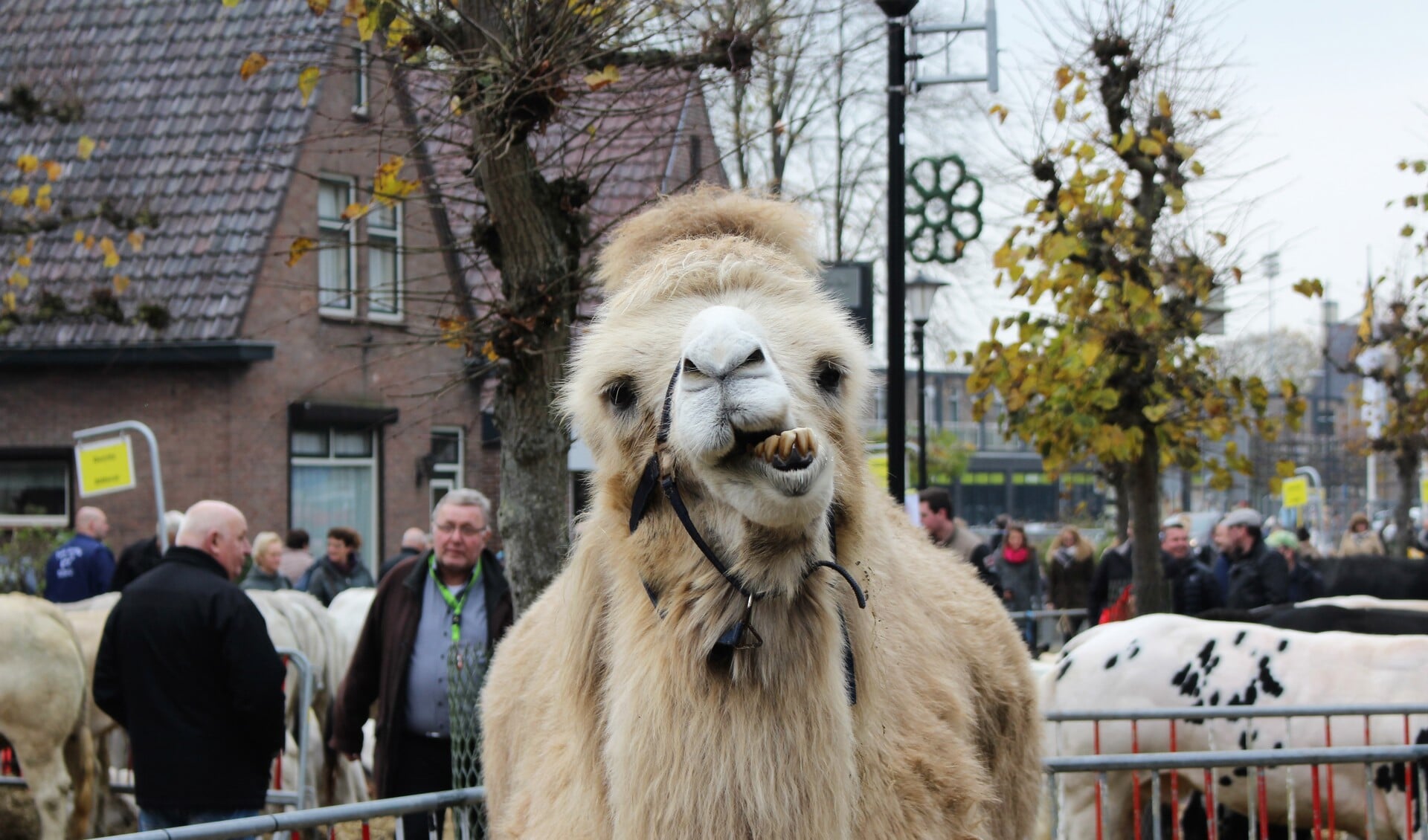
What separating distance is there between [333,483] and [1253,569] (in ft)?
39.4

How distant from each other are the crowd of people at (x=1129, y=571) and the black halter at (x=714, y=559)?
260 inches

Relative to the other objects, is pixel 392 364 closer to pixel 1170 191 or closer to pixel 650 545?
pixel 1170 191

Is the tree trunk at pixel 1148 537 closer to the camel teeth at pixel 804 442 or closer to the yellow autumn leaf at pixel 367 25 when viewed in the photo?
the yellow autumn leaf at pixel 367 25

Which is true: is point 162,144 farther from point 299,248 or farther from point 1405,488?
point 1405,488

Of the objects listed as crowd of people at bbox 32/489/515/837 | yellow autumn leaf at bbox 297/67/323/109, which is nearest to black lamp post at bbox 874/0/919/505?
crowd of people at bbox 32/489/515/837

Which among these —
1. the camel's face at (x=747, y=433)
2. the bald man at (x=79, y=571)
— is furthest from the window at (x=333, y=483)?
the camel's face at (x=747, y=433)

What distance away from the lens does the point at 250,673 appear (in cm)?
580

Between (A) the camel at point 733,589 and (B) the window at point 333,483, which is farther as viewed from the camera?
(B) the window at point 333,483

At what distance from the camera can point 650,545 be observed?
255cm

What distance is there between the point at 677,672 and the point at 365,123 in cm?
446

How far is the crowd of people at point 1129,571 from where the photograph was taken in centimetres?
1098

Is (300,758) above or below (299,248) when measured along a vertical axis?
below

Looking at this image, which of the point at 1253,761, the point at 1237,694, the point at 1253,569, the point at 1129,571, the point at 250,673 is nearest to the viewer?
the point at 1253,761

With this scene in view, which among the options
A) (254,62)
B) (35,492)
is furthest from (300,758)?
(35,492)
